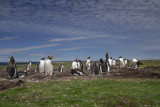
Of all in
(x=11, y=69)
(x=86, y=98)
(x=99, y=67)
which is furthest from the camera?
(x=99, y=67)

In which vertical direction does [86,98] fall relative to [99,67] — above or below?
below

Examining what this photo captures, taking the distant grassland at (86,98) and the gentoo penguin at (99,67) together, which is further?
the gentoo penguin at (99,67)

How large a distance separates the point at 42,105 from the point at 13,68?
679 inches

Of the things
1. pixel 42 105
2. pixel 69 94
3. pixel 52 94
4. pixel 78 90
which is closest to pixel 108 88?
pixel 78 90

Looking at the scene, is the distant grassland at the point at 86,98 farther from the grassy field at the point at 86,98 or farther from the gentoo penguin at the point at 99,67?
the gentoo penguin at the point at 99,67

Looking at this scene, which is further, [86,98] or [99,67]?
[99,67]

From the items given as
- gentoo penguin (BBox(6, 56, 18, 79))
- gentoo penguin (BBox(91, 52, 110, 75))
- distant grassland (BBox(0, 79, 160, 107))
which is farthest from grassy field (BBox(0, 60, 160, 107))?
gentoo penguin (BBox(91, 52, 110, 75))

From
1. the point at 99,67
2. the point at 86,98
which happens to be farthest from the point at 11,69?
the point at 86,98

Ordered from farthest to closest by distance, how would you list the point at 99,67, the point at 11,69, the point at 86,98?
1. the point at 99,67
2. the point at 11,69
3. the point at 86,98

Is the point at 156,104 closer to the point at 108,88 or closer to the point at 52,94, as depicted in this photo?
the point at 108,88

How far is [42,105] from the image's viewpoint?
10.2m

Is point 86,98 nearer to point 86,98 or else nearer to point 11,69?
point 86,98

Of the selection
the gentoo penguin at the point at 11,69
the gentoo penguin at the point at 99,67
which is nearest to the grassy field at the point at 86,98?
the gentoo penguin at the point at 11,69

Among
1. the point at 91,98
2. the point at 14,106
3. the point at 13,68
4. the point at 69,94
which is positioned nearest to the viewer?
the point at 14,106
